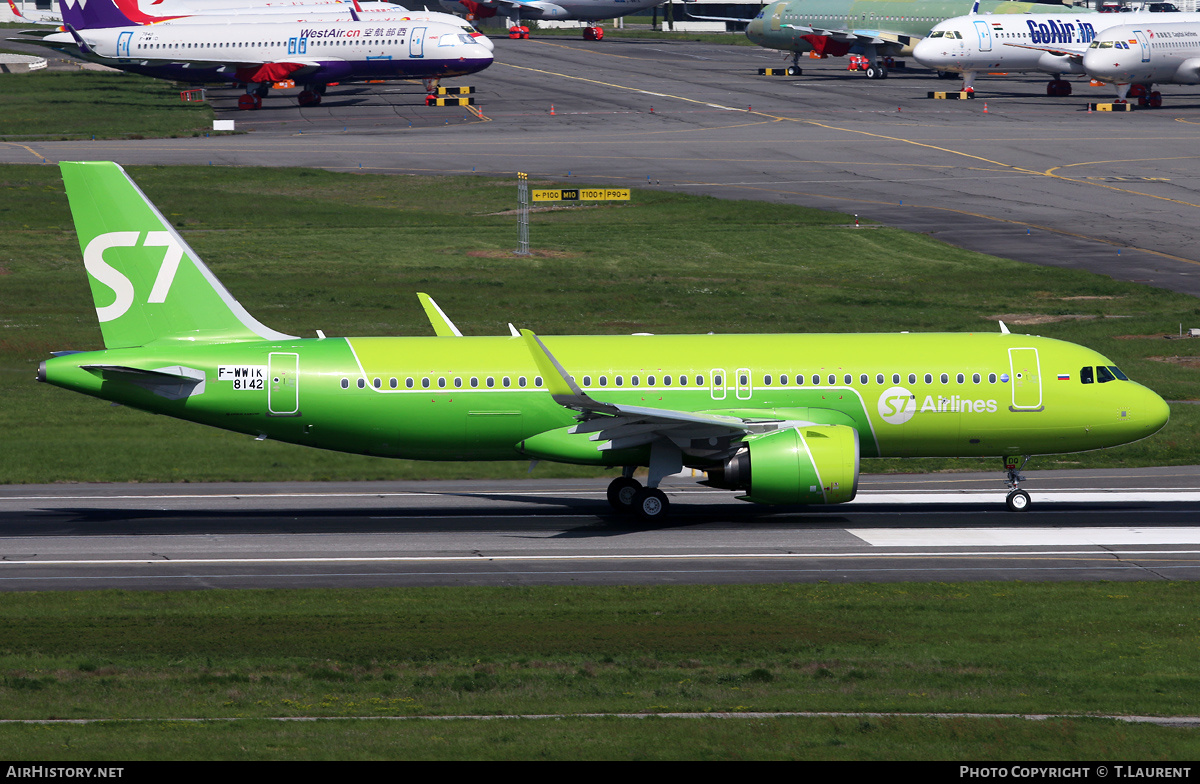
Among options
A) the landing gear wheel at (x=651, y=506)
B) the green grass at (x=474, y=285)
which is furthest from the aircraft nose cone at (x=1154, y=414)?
the landing gear wheel at (x=651, y=506)

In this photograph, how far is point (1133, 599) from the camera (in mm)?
26578

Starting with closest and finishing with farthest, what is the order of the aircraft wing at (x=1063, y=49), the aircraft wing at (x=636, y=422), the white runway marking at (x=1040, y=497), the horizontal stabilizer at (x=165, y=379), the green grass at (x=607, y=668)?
1. the green grass at (x=607, y=668)
2. the aircraft wing at (x=636, y=422)
3. the horizontal stabilizer at (x=165, y=379)
4. the white runway marking at (x=1040, y=497)
5. the aircraft wing at (x=1063, y=49)

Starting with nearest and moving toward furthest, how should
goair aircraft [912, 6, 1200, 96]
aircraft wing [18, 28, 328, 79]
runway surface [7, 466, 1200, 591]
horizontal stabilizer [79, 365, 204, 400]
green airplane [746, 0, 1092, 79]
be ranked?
1. runway surface [7, 466, 1200, 591]
2. horizontal stabilizer [79, 365, 204, 400]
3. aircraft wing [18, 28, 328, 79]
4. goair aircraft [912, 6, 1200, 96]
5. green airplane [746, 0, 1092, 79]

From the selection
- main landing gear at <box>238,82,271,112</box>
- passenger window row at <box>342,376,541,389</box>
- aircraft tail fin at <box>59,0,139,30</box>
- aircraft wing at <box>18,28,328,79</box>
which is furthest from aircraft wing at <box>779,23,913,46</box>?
passenger window row at <box>342,376,541,389</box>

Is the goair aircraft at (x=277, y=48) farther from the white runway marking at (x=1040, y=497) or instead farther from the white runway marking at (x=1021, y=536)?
the white runway marking at (x=1021, y=536)

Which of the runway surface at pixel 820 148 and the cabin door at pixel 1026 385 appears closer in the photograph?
the cabin door at pixel 1026 385

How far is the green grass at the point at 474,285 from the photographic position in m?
43.1

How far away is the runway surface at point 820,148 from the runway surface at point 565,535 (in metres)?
34.4

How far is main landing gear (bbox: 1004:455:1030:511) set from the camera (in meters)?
35.4

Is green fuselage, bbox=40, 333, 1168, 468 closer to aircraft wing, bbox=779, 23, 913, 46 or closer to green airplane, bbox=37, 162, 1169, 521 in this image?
green airplane, bbox=37, 162, 1169, 521

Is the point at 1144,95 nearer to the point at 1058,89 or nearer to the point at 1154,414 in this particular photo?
the point at 1058,89

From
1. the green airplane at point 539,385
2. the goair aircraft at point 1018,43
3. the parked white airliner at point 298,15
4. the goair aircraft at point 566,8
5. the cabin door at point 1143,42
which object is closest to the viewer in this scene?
the green airplane at point 539,385

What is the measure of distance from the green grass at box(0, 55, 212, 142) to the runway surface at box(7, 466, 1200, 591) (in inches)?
2752
